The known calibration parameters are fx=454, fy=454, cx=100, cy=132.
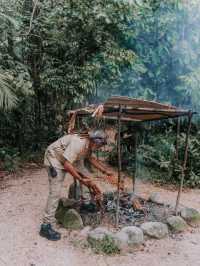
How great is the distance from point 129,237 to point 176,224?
0.86 metres

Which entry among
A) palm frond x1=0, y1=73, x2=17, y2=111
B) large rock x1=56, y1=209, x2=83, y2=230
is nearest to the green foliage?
palm frond x1=0, y1=73, x2=17, y2=111

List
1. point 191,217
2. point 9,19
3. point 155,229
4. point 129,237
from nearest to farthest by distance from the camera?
point 129,237 < point 155,229 < point 191,217 < point 9,19

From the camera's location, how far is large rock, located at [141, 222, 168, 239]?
5.84 m

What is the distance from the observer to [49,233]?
576 cm

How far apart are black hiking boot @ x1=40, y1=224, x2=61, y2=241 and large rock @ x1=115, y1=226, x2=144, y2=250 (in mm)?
778

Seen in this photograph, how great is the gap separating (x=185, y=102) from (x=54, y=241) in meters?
4.45

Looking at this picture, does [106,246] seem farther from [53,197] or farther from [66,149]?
[66,149]

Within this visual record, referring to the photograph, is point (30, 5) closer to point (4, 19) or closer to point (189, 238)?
point (4, 19)

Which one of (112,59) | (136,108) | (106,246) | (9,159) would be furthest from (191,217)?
(9,159)

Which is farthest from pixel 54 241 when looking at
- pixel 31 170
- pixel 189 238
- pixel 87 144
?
pixel 31 170

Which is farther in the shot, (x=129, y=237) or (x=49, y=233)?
(x=49, y=233)

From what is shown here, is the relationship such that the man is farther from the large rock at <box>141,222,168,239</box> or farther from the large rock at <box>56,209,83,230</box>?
the large rock at <box>141,222,168,239</box>

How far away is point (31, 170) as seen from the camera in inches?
369

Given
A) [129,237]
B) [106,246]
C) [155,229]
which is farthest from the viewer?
[155,229]
